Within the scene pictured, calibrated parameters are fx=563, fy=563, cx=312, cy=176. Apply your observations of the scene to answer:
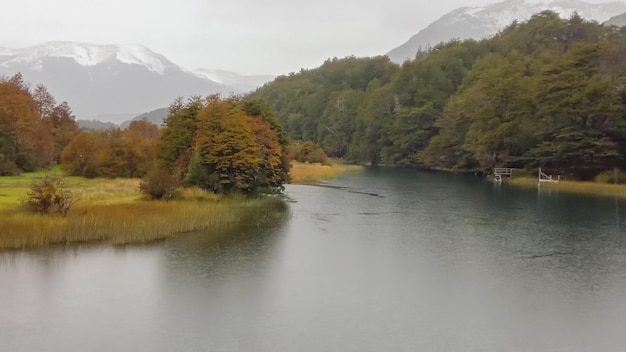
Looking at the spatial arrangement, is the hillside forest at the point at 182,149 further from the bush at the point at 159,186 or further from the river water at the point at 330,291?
the river water at the point at 330,291

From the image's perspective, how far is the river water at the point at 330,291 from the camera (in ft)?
40.5

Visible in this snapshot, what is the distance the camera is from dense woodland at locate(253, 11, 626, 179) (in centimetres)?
5519

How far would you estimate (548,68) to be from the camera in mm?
59188

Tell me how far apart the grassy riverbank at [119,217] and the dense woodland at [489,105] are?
3645 cm

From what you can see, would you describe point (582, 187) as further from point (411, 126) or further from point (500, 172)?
point (411, 126)

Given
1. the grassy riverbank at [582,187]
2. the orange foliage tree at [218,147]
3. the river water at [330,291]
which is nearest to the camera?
the river water at [330,291]

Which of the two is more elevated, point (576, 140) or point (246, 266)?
point (576, 140)

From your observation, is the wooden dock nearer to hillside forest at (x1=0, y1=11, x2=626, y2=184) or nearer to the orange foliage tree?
hillside forest at (x1=0, y1=11, x2=626, y2=184)

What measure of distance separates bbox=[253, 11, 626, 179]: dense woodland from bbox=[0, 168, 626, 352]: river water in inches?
1219

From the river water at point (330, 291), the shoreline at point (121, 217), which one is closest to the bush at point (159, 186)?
the shoreline at point (121, 217)

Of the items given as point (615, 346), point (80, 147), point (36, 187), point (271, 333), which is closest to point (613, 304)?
point (615, 346)

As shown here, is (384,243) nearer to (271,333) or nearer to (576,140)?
(271,333)

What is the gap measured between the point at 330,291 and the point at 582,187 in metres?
42.8

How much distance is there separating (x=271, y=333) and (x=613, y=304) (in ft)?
30.9
